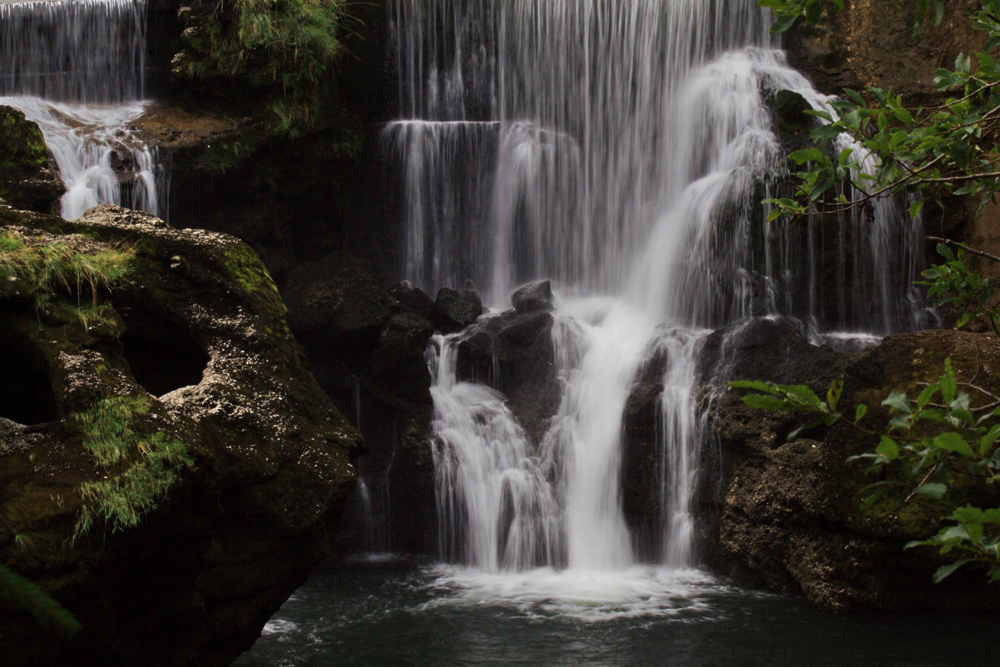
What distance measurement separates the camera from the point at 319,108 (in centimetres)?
1277

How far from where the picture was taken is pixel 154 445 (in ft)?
13.5

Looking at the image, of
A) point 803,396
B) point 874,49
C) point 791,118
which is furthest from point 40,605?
point 874,49

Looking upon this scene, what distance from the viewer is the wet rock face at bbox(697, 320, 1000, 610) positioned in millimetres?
7793

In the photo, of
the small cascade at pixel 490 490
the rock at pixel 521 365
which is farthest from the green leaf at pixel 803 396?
the rock at pixel 521 365

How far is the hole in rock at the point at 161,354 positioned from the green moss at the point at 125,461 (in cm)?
116

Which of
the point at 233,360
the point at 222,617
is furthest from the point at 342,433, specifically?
the point at 222,617

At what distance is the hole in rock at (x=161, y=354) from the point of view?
5.34 metres

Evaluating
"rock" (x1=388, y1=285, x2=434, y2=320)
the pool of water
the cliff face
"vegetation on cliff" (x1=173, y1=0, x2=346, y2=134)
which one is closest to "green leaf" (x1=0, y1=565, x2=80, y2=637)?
the pool of water

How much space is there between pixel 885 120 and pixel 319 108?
10.9m

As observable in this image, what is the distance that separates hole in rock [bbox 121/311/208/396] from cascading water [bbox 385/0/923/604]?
18.1 feet

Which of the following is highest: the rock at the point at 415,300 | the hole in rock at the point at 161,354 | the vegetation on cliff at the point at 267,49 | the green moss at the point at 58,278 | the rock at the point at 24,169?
the vegetation on cliff at the point at 267,49

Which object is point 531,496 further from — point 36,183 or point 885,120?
point 885,120

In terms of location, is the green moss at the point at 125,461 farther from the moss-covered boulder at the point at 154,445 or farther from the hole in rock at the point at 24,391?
the hole in rock at the point at 24,391

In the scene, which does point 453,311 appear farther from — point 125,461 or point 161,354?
point 125,461
